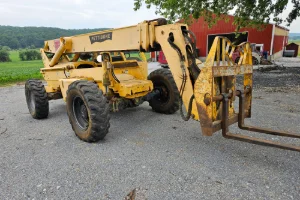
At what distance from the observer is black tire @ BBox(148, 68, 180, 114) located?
5.13 meters

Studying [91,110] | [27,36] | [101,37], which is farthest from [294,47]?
[27,36]

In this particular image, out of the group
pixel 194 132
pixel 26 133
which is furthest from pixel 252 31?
pixel 26 133

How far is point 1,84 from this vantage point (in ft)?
41.0

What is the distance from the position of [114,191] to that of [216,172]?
4.24ft

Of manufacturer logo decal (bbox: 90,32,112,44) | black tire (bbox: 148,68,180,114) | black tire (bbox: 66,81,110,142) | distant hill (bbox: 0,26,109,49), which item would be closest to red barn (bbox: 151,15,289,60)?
black tire (bbox: 148,68,180,114)

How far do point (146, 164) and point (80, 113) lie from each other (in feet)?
6.08

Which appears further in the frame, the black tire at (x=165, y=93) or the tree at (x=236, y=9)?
the tree at (x=236, y=9)

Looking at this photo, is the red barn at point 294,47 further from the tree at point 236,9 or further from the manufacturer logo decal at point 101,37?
the manufacturer logo decal at point 101,37

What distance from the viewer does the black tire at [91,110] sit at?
371cm

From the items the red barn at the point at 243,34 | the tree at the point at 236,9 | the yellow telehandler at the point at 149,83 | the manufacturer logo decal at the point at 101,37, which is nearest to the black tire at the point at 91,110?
the yellow telehandler at the point at 149,83

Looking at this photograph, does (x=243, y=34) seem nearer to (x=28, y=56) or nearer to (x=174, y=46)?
(x=174, y=46)

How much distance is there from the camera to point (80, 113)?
4363 millimetres

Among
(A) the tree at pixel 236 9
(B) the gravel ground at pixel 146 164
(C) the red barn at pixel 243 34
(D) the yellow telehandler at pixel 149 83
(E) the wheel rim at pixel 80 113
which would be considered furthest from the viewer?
(C) the red barn at pixel 243 34

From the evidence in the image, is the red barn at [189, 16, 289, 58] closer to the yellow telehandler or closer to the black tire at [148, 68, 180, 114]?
the black tire at [148, 68, 180, 114]
